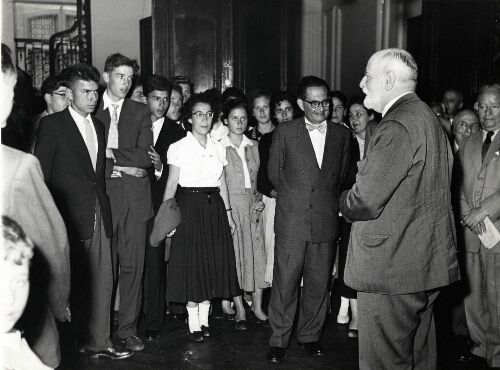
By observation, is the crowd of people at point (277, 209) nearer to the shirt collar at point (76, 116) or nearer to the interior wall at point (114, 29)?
the shirt collar at point (76, 116)

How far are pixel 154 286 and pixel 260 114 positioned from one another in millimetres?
1610

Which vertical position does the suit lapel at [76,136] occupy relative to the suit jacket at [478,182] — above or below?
above

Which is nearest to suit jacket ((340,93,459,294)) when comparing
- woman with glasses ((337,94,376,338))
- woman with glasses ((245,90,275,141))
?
woman with glasses ((337,94,376,338))

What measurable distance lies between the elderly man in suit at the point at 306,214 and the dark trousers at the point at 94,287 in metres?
1.06

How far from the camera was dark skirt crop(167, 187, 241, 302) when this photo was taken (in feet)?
12.9

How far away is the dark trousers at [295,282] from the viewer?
3.64m

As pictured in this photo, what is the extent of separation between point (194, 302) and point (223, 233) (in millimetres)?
522

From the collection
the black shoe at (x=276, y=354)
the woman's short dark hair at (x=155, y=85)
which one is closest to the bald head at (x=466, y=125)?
the black shoe at (x=276, y=354)

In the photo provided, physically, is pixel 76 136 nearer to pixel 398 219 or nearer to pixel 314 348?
pixel 398 219

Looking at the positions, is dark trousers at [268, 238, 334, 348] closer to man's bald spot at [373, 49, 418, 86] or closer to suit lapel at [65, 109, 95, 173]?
suit lapel at [65, 109, 95, 173]

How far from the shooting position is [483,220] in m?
3.46

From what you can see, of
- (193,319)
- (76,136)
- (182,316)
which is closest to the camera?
(76,136)

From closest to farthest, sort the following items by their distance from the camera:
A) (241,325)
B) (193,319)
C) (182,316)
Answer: (193,319) → (241,325) → (182,316)

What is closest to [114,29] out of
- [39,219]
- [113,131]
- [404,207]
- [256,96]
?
[256,96]
